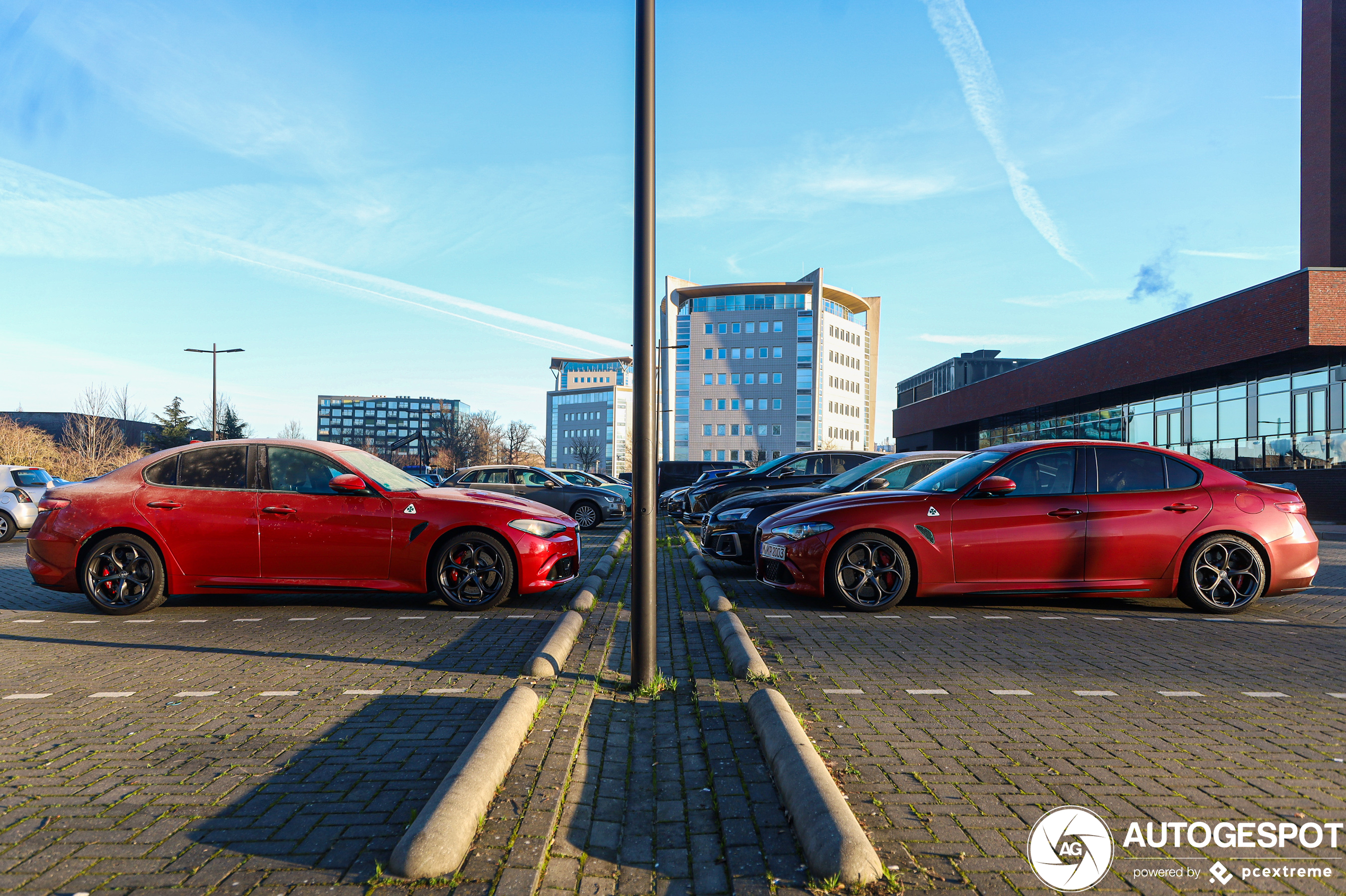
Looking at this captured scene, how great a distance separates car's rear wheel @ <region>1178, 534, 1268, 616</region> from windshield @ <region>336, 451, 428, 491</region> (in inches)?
294

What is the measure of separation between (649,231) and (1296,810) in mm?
4125

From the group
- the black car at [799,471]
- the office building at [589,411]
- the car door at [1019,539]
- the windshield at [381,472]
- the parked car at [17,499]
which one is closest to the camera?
the car door at [1019,539]

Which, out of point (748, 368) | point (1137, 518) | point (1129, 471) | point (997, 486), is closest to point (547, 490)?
point (997, 486)

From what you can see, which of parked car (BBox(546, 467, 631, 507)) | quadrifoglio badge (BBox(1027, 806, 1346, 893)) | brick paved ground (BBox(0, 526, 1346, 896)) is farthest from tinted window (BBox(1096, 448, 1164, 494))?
parked car (BBox(546, 467, 631, 507))

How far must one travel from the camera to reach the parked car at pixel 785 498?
10.4 m

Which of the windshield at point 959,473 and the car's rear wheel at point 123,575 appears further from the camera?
the windshield at point 959,473

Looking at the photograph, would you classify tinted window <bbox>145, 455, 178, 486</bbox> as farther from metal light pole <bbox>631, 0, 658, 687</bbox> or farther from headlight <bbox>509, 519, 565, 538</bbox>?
metal light pole <bbox>631, 0, 658, 687</bbox>

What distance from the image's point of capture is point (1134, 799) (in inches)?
126

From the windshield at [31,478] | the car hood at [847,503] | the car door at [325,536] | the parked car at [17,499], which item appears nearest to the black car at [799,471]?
the car hood at [847,503]

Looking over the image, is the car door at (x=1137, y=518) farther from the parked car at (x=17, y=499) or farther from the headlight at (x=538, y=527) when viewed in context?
the parked car at (x=17, y=499)

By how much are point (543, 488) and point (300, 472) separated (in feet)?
42.0

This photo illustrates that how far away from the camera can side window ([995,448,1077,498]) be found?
778 cm

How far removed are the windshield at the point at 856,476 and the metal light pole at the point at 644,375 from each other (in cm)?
561

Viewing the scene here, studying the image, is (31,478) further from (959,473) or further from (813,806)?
(813,806)
